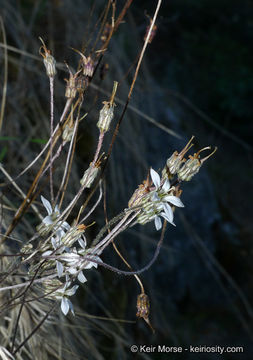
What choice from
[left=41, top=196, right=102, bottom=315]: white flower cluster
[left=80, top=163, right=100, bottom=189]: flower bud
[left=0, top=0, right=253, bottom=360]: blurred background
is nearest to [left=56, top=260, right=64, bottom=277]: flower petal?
[left=41, top=196, right=102, bottom=315]: white flower cluster

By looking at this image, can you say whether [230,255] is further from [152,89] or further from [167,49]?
[167,49]

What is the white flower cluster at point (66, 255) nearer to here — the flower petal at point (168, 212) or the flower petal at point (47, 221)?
the flower petal at point (47, 221)

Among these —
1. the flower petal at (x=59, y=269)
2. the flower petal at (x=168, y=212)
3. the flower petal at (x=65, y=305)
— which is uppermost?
the flower petal at (x=168, y=212)

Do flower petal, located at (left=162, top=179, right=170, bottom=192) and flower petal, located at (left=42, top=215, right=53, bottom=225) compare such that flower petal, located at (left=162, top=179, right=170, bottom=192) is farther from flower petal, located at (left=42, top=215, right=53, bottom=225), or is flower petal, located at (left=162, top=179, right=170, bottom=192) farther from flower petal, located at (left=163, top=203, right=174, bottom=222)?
flower petal, located at (left=42, top=215, right=53, bottom=225)

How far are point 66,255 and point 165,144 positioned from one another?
174 centimetres

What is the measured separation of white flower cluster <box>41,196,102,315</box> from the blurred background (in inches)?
9.8

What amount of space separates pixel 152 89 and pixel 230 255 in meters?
1.22

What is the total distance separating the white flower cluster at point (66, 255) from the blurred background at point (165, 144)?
0.81 ft

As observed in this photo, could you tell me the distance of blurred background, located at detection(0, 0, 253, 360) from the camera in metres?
1.34

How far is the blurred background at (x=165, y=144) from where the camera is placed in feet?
4.41

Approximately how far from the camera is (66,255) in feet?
1.90

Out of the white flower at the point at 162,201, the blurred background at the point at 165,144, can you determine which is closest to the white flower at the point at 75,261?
the white flower at the point at 162,201

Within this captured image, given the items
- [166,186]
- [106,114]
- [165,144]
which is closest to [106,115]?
[106,114]

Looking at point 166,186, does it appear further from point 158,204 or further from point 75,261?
point 75,261
